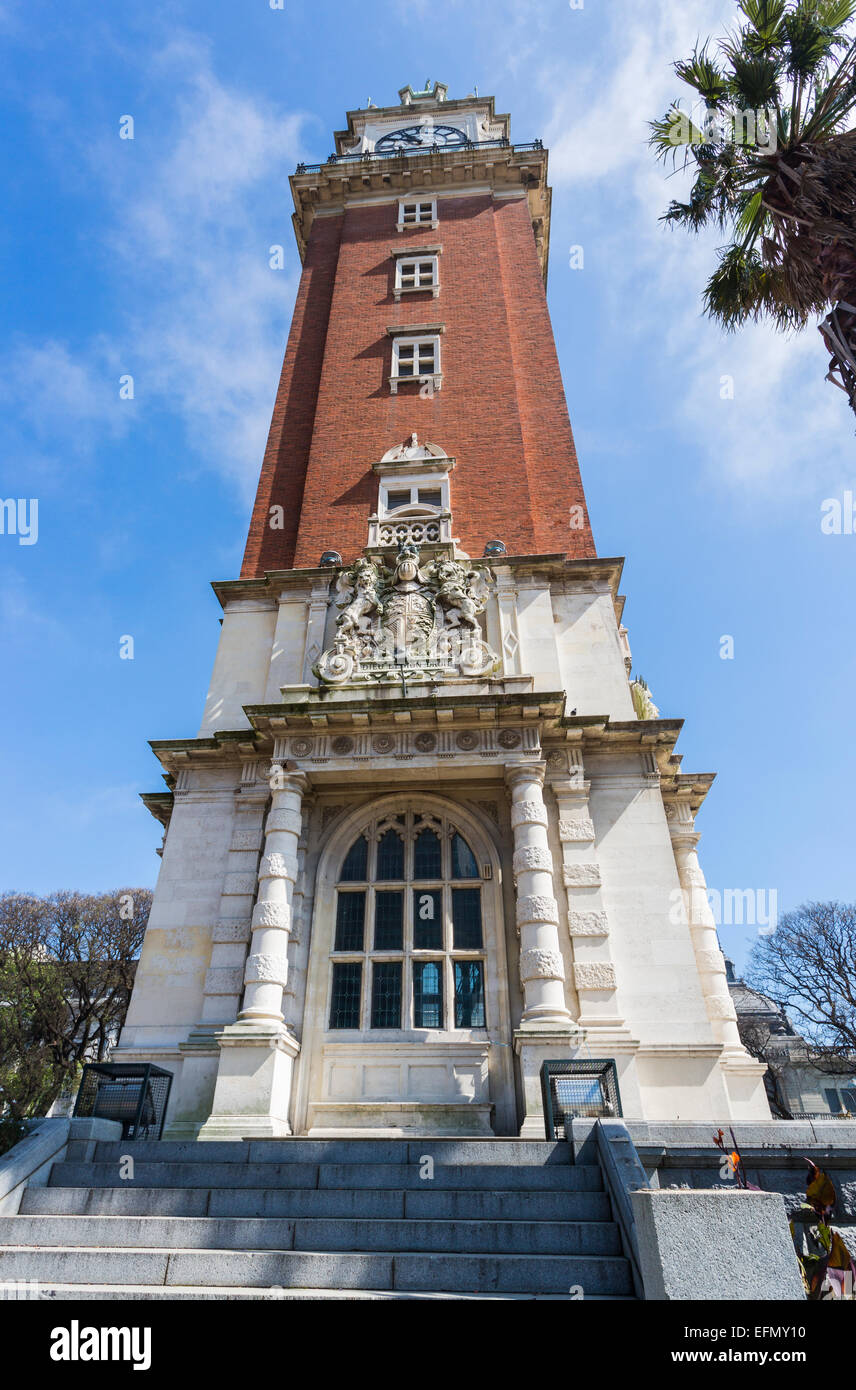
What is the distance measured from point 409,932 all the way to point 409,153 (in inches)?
1041

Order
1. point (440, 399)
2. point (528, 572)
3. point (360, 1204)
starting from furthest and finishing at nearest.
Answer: point (440, 399) → point (528, 572) → point (360, 1204)

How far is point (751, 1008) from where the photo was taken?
184 feet

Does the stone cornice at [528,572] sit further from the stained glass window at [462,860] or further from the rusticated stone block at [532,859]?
the rusticated stone block at [532,859]

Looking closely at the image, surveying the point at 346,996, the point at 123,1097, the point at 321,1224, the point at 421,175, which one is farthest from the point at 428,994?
the point at 421,175

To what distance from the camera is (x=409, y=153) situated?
2808 cm

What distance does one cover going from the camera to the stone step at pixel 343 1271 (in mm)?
6695

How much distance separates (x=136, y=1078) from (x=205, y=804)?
16.7 feet

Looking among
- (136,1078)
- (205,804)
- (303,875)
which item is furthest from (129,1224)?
(205,804)

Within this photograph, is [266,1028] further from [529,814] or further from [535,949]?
[529,814]

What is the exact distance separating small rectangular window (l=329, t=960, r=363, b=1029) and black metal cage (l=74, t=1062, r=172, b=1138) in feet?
9.87

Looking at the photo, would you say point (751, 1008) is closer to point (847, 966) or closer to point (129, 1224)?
point (847, 966)

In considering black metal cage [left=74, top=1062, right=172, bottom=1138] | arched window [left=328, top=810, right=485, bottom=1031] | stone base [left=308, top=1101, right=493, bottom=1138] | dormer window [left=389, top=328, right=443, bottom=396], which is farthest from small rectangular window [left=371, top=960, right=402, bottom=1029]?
dormer window [left=389, top=328, right=443, bottom=396]

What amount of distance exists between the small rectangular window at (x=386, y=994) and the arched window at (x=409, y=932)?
0.02m

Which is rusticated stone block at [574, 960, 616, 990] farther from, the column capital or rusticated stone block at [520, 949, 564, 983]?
the column capital
